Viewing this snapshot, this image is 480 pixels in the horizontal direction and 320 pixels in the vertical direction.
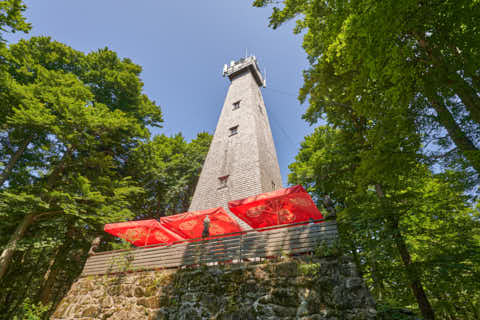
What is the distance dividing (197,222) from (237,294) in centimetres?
298

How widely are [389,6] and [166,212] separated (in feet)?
54.4

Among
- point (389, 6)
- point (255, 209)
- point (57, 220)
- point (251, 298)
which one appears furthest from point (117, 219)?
point (389, 6)

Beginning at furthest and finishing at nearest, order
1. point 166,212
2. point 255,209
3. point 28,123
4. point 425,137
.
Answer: point 166,212
point 28,123
point 255,209
point 425,137

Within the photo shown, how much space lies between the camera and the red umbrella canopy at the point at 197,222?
23.9 feet

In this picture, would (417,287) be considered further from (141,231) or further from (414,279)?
(141,231)

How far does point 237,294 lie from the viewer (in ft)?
17.1

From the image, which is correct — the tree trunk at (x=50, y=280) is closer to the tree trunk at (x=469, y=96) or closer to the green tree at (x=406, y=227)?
the green tree at (x=406, y=227)

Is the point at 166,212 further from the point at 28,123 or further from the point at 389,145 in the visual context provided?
the point at 389,145

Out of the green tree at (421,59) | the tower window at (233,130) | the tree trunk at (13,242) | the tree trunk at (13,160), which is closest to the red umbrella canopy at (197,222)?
the green tree at (421,59)

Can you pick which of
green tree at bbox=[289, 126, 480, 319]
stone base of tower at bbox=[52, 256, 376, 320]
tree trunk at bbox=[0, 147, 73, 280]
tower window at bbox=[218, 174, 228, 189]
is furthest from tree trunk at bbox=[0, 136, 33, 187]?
green tree at bbox=[289, 126, 480, 319]

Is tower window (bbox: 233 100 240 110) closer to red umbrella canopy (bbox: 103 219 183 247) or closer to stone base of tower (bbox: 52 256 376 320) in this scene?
red umbrella canopy (bbox: 103 219 183 247)

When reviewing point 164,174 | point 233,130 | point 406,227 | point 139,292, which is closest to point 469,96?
point 406,227

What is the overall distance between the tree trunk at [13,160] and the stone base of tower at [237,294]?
737cm

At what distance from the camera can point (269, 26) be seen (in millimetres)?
7918
